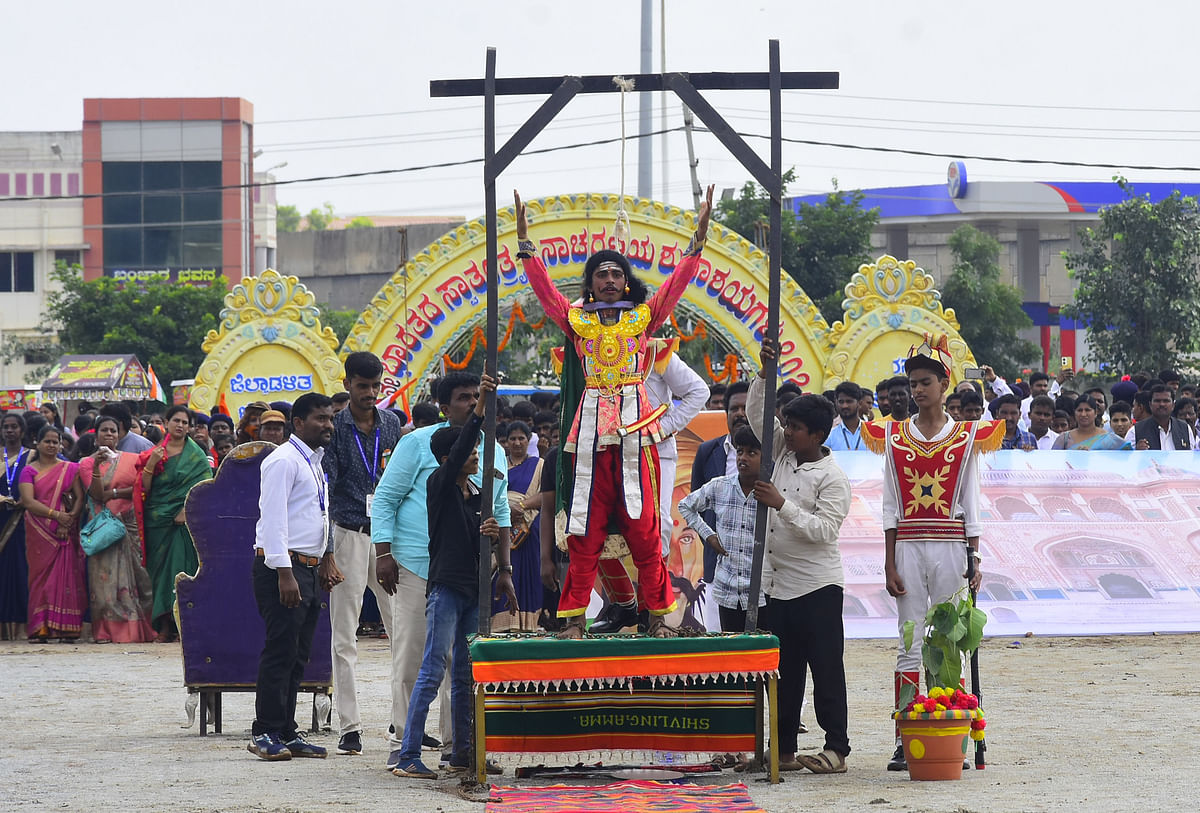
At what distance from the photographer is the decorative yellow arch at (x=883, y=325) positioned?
70.3ft

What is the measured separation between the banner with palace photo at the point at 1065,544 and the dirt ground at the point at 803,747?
1.23ft

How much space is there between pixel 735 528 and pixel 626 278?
139 cm

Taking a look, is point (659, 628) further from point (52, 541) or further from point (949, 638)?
point (52, 541)

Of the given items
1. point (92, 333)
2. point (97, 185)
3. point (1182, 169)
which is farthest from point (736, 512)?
point (97, 185)

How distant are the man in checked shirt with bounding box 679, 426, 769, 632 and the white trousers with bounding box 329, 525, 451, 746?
147cm

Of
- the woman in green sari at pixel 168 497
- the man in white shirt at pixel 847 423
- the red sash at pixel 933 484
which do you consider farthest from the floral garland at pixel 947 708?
the woman in green sari at pixel 168 497

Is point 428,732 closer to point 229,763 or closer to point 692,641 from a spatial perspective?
point 229,763

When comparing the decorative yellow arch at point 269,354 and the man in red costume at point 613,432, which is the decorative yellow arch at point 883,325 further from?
the man in red costume at point 613,432

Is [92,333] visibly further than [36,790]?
Yes

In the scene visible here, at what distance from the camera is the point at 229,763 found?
305 inches

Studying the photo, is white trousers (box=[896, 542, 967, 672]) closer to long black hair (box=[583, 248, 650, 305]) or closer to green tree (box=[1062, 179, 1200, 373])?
long black hair (box=[583, 248, 650, 305])

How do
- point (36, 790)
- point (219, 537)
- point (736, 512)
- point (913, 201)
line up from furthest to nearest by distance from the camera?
point (913, 201), point (219, 537), point (736, 512), point (36, 790)

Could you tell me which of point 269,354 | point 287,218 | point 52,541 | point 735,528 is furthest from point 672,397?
point 287,218

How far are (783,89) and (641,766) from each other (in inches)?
128
